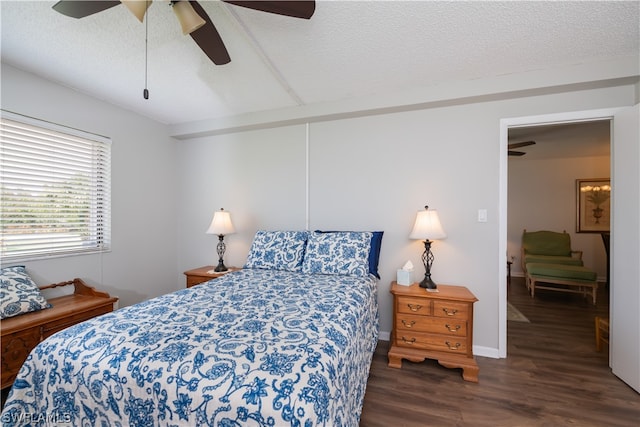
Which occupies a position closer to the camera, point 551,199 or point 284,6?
point 284,6

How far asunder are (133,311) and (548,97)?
3.52 m

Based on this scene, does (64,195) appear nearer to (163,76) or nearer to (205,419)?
(163,76)

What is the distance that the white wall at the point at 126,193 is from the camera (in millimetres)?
2271

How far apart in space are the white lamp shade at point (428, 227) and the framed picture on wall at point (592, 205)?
463 cm

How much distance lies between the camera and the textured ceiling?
5.14ft

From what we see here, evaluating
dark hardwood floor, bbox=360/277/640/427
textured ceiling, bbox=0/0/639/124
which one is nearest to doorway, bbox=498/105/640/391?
dark hardwood floor, bbox=360/277/640/427

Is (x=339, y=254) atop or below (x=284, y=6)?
below

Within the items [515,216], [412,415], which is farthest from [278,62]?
[515,216]

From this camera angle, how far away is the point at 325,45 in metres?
1.87

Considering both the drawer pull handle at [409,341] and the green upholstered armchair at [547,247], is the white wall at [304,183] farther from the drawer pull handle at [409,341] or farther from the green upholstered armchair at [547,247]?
the green upholstered armchair at [547,247]

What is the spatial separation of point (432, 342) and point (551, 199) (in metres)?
4.92

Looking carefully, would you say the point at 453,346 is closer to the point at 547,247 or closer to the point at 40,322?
the point at 40,322

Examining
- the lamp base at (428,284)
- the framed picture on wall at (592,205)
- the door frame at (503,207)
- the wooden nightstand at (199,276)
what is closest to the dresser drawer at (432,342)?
the lamp base at (428,284)

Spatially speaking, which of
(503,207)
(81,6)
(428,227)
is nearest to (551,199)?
(503,207)
